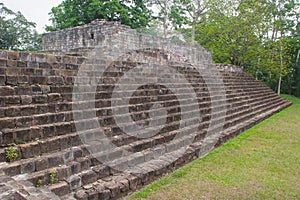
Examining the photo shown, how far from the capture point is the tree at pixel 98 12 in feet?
49.8

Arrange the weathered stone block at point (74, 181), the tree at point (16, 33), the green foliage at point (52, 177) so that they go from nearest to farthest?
the green foliage at point (52, 177)
the weathered stone block at point (74, 181)
the tree at point (16, 33)

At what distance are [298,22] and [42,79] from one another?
2376 centimetres

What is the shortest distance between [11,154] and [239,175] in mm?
3032

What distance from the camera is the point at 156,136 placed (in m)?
4.36

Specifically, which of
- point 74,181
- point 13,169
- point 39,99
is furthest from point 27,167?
point 39,99

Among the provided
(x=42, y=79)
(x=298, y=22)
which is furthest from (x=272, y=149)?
(x=298, y=22)

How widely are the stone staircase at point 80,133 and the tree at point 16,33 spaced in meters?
17.3

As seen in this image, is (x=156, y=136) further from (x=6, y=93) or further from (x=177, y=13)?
(x=177, y=13)

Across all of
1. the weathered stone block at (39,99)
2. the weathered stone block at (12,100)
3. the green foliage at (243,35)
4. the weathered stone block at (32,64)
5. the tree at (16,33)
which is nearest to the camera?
the weathered stone block at (12,100)

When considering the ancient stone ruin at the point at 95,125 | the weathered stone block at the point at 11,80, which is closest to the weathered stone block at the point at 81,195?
the ancient stone ruin at the point at 95,125

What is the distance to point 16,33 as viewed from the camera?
20047 millimetres

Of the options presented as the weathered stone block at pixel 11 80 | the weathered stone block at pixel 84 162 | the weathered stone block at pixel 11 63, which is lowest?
the weathered stone block at pixel 84 162

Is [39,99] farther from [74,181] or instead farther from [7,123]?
[74,181]

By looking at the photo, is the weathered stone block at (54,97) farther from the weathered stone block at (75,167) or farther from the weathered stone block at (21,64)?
the weathered stone block at (75,167)
